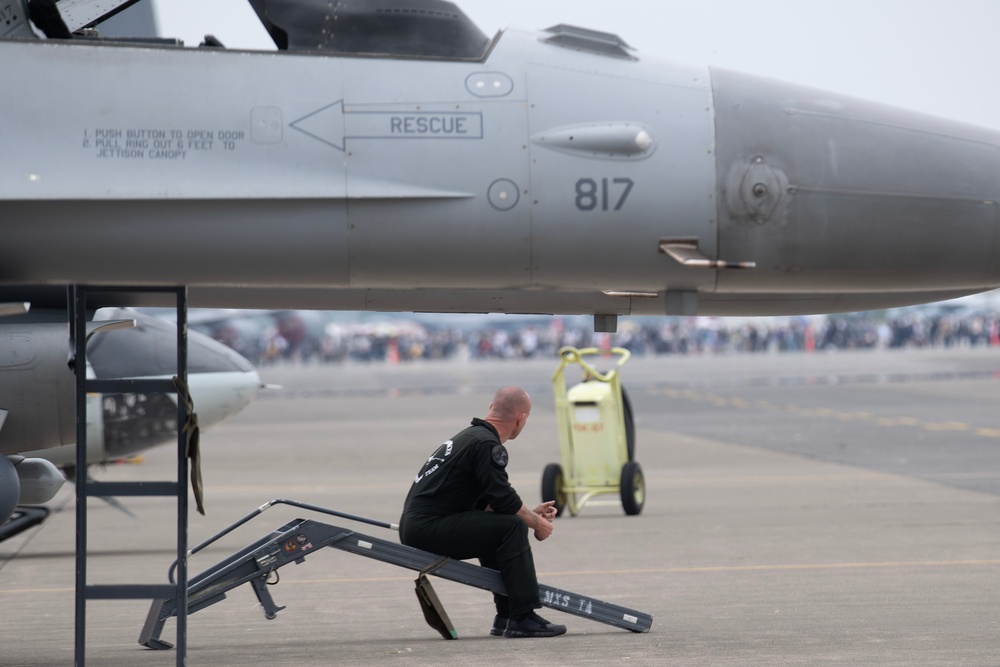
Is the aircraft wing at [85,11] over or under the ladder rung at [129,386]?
over

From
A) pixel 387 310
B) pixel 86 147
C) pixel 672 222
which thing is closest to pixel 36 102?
pixel 86 147

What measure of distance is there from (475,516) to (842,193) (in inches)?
110

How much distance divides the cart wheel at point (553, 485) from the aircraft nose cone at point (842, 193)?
7361 mm

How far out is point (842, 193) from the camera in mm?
6156

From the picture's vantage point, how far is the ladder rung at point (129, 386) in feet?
21.4

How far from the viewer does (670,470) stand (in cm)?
1884

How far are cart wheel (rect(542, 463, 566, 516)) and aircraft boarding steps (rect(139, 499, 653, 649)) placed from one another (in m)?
5.78

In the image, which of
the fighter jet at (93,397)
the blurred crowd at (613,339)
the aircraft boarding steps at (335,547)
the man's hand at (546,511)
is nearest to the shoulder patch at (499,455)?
the man's hand at (546,511)

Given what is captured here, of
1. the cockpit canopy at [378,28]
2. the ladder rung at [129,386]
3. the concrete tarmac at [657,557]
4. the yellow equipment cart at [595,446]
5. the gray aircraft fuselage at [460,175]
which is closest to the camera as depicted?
the gray aircraft fuselage at [460,175]

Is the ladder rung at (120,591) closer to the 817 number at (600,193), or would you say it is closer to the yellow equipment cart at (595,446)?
the 817 number at (600,193)

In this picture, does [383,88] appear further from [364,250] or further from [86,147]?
[86,147]

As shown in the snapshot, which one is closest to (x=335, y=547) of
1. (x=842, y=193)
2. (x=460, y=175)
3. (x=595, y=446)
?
(x=460, y=175)

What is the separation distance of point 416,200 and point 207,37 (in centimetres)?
148

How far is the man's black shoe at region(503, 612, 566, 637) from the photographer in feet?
25.0
